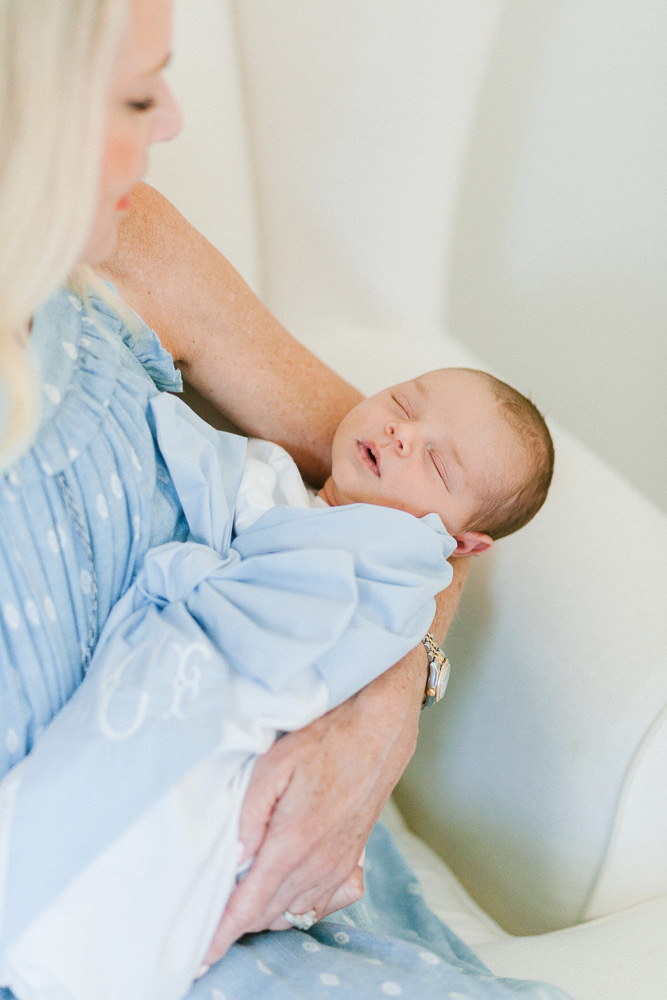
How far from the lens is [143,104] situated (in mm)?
715

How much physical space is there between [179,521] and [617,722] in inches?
24.6

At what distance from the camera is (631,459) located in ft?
7.94

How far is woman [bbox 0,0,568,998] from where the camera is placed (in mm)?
651

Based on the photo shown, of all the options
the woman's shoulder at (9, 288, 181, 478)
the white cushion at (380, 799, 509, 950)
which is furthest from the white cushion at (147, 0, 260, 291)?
the white cushion at (380, 799, 509, 950)

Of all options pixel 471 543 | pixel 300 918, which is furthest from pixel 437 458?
pixel 300 918

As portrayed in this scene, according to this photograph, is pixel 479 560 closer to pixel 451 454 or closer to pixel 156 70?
pixel 451 454

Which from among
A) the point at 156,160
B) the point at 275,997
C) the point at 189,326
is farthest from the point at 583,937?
the point at 156,160

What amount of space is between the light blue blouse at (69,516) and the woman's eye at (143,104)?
25cm

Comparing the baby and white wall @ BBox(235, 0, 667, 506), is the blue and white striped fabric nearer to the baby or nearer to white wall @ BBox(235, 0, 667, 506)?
the baby

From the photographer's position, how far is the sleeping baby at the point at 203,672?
0.75 metres

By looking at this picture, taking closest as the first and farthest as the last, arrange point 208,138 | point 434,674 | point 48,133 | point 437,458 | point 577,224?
point 48,133 → point 434,674 → point 437,458 → point 208,138 → point 577,224

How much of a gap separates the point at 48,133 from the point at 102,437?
0.33 metres

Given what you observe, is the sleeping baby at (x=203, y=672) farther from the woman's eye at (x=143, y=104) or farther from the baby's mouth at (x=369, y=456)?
the woman's eye at (x=143, y=104)

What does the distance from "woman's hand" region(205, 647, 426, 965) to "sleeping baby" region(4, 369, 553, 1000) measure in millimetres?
30
